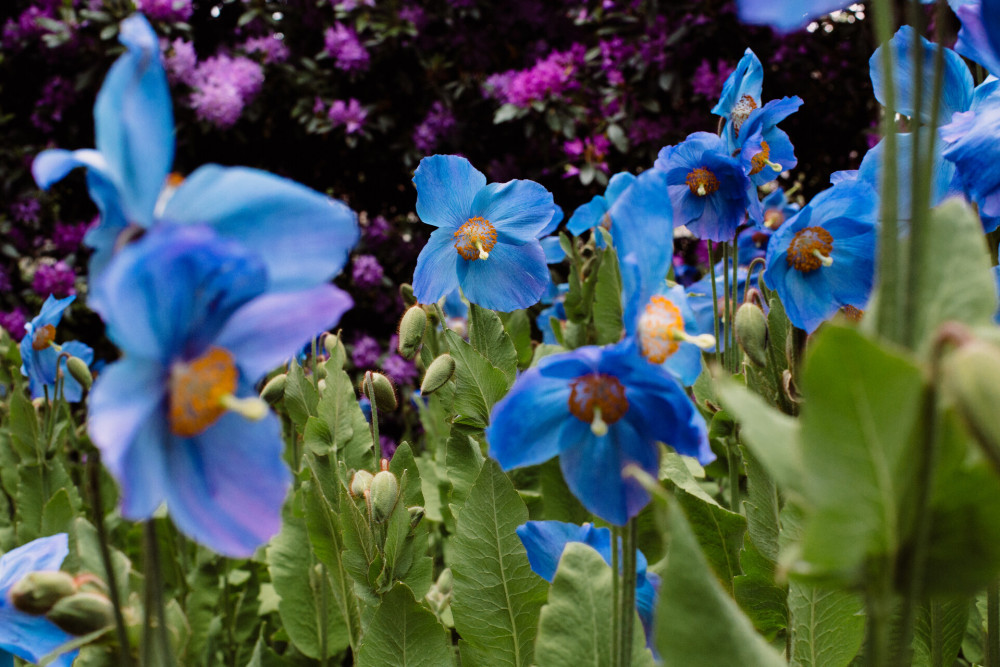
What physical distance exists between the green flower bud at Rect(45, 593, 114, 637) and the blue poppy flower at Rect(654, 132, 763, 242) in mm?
665

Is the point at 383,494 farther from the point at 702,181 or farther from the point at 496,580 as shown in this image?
the point at 702,181

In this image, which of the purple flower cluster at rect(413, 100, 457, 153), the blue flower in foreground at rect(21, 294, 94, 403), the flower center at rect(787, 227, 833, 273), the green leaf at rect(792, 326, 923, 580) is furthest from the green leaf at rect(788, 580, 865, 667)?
the purple flower cluster at rect(413, 100, 457, 153)

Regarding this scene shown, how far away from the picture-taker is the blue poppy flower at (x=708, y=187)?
89 cm

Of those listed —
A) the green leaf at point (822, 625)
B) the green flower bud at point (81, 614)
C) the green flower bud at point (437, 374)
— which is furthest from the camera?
the green flower bud at point (437, 374)

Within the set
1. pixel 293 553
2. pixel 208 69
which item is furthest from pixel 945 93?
pixel 208 69

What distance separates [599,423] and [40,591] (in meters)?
0.31

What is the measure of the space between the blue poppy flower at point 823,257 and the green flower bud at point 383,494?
0.40 metres

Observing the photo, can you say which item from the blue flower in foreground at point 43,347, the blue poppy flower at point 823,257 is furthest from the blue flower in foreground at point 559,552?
the blue flower in foreground at point 43,347

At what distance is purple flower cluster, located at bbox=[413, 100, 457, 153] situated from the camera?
287 cm

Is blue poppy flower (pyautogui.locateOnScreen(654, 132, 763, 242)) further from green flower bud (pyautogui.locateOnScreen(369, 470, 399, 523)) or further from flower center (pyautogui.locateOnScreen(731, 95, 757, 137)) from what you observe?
green flower bud (pyautogui.locateOnScreen(369, 470, 399, 523))

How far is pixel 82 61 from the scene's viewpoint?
3027 millimetres

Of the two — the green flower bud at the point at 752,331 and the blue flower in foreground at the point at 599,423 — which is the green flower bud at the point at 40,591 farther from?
the green flower bud at the point at 752,331

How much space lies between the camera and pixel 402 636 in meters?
0.67

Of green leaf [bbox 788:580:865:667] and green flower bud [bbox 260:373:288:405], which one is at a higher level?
green flower bud [bbox 260:373:288:405]
